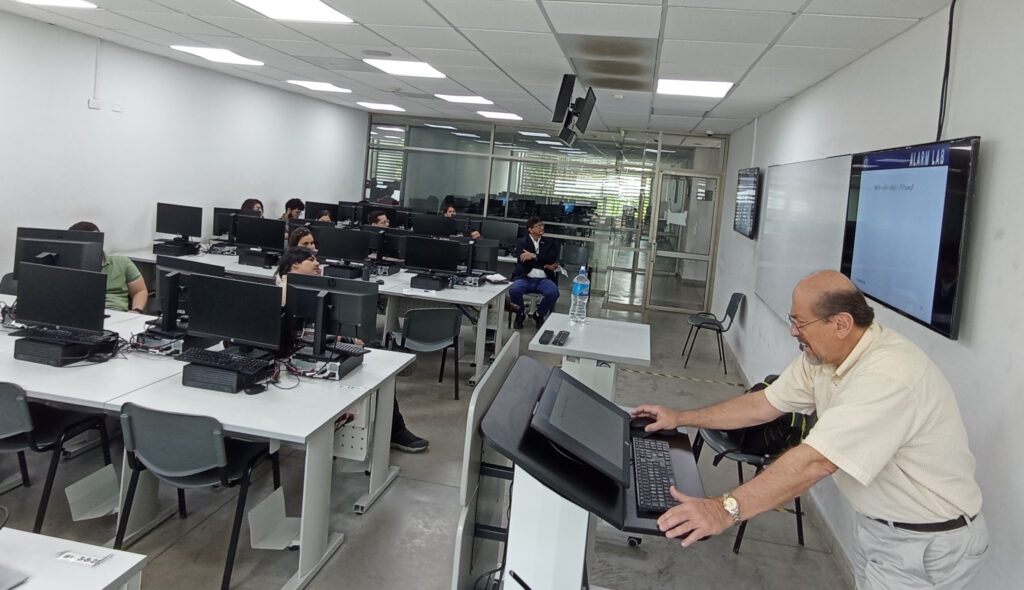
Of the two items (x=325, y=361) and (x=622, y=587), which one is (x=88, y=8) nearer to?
(x=325, y=361)

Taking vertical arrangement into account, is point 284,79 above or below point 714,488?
above

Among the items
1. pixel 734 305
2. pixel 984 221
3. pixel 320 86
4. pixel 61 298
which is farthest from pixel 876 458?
pixel 320 86

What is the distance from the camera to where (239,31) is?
5.39 m

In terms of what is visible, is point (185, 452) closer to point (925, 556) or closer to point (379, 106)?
point (925, 556)

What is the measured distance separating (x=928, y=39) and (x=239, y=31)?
4885 millimetres

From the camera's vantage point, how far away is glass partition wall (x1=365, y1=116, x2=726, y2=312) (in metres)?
10.5

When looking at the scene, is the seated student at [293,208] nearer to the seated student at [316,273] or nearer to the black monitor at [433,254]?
the black monitor at [433,254]

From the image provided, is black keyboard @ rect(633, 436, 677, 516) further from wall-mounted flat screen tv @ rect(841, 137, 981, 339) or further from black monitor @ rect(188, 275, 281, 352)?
black monitor @ rect(188, 275, 281, 352)

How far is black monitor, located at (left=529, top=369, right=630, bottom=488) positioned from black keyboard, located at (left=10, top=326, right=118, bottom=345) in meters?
2.71

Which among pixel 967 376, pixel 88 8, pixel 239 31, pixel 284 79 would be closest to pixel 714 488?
pixel 967 376

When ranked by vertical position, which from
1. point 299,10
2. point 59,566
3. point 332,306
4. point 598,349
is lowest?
point 59,566

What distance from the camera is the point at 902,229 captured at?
2.86 meters

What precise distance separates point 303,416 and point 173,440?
1.64ft

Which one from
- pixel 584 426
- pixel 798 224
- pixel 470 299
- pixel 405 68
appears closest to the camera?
pixel 584 426
